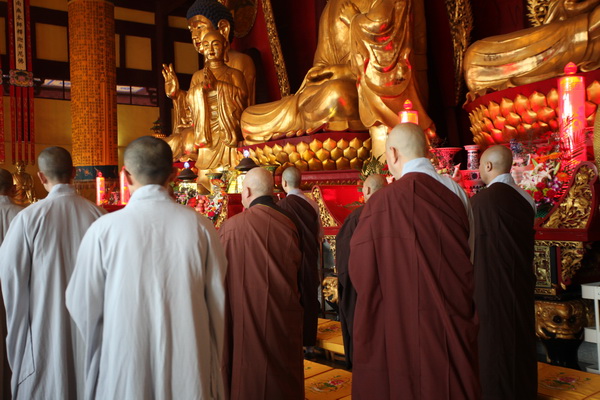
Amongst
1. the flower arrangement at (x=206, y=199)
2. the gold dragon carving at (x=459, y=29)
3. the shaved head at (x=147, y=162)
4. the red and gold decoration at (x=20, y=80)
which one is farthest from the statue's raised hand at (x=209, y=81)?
the shaved head at (x=147, y=162)

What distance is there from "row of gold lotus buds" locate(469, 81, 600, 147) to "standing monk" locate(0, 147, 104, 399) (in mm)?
3419

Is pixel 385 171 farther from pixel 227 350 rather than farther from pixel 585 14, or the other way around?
pixel 227 350

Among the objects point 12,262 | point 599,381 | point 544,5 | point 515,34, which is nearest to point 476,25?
point 544,5

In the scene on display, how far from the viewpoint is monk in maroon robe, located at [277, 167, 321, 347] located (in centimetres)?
352

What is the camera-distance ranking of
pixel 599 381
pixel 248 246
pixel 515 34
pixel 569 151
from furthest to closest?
pixel 515 34 < pixel 569 151 < pixel 599 381 < pixel 248 246

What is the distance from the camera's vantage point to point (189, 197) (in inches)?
234

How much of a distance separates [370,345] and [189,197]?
419 centimetres

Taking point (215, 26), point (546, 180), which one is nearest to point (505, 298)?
point (546, 180)

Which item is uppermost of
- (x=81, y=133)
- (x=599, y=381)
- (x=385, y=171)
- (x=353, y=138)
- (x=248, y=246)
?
(x=81, y=133)

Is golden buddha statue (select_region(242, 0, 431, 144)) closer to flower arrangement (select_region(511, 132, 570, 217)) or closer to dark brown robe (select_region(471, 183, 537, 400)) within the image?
flower arrangement (select_region(511, 132, 570, 217))

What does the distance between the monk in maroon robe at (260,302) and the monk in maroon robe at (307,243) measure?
106cm

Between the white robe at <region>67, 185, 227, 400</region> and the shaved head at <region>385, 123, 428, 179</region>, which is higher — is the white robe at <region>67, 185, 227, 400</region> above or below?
below

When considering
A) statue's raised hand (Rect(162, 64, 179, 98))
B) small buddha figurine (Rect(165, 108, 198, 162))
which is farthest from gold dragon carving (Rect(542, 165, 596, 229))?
statue's raised hand (Rect(162, 64, 179, 98))

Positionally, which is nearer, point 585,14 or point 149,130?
point 585,14
